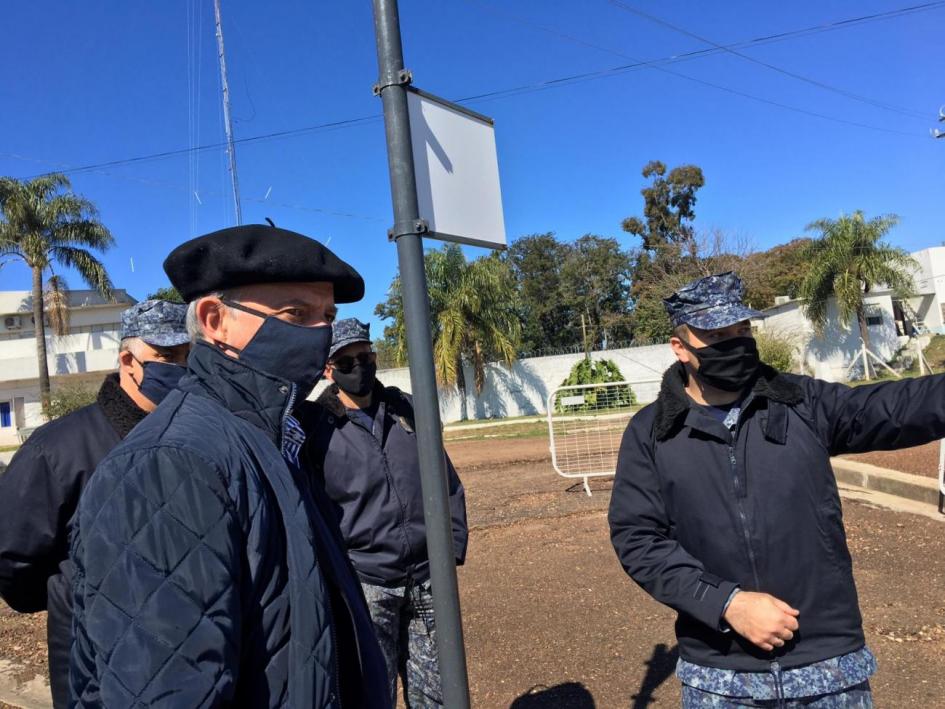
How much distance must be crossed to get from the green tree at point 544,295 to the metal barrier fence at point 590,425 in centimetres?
3096

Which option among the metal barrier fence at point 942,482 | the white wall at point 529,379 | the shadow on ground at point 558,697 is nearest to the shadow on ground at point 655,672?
the shadow on ground at point 558,697

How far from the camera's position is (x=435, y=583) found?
1595 mm

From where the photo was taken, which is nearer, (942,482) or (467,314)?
(942,482)

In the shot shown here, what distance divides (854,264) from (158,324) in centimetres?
2552

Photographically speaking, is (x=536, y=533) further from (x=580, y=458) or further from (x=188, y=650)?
(x=188, y=650)

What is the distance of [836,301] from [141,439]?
27.0 meters

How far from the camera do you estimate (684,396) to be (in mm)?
2322

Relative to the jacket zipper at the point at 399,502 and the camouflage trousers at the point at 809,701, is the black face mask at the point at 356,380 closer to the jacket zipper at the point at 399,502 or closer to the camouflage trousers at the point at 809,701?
the jacket zipper at the point at 399,502

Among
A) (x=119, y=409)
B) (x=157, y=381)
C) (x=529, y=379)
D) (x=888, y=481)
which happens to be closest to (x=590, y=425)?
(x=888, y=481)

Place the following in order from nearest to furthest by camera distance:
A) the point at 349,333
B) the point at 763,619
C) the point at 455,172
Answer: the point at 455,172 < the point at 763,619 < the point at 349,333

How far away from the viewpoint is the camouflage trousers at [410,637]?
2.85 m

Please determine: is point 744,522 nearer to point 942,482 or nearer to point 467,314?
point 942,482

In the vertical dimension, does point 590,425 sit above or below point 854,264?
below

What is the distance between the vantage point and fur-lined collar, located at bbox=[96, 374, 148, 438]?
7.89 feet
